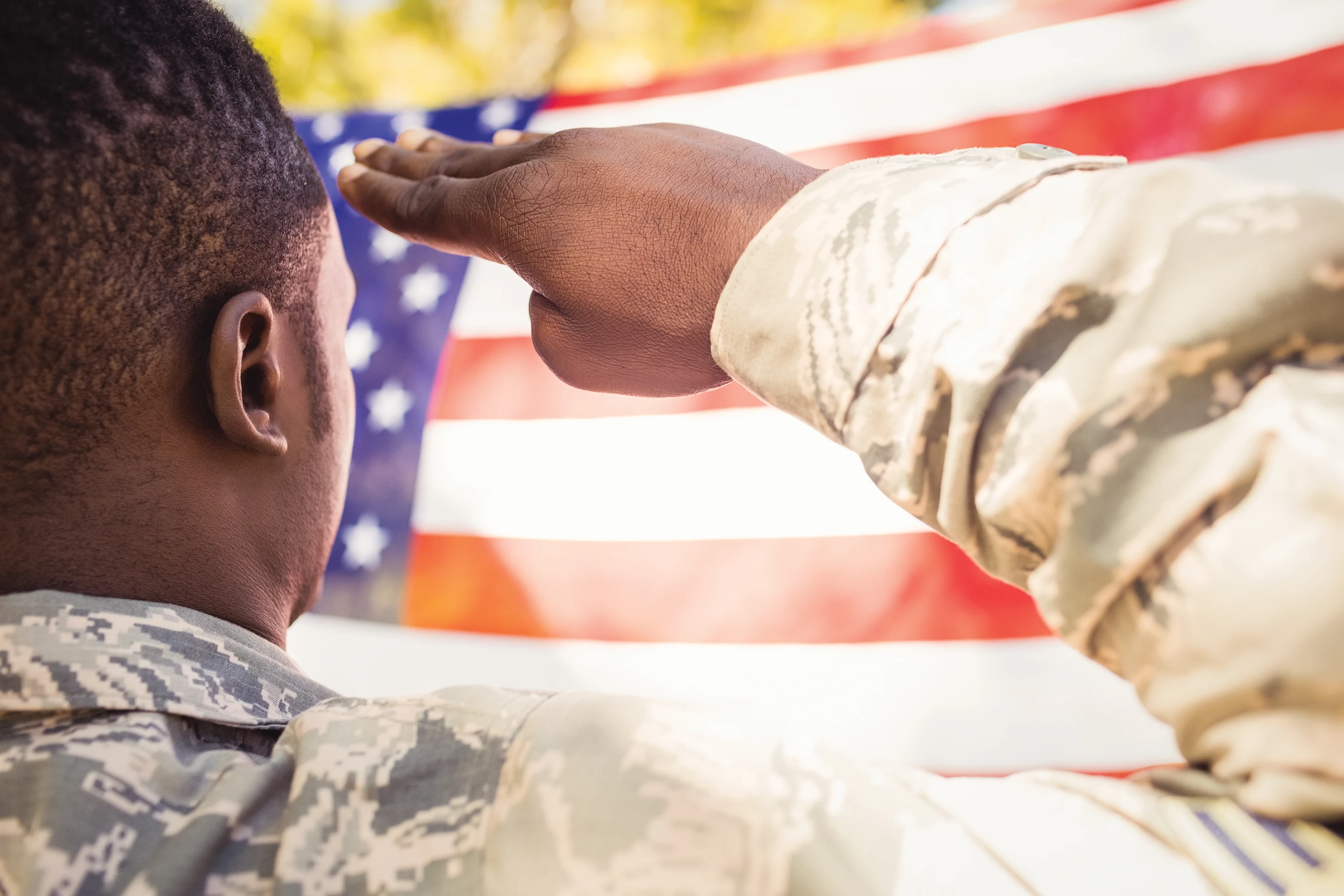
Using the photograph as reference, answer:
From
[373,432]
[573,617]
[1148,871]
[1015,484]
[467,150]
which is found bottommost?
[573,617]

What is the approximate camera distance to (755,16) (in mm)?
6074

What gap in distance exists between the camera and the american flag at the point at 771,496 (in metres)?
1.53

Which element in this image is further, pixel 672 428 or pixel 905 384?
pixel 672 428

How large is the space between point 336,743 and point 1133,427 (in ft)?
1.90

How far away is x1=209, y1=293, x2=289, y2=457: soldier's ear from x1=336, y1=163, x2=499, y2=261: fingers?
0.18 meters

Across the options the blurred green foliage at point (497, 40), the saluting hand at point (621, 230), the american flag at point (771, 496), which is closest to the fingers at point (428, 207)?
the saluting hand at point (621, 230)

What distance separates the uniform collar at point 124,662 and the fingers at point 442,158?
53cm

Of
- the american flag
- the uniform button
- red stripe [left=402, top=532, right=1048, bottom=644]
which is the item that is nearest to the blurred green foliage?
the american flag

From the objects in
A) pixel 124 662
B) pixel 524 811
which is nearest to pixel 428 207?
pixel 124 662

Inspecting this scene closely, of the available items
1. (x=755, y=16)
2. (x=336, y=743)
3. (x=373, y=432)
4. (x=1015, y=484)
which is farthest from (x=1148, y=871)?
(x=755, y=16)

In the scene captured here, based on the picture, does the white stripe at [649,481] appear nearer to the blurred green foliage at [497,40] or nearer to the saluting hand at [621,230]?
the saluting hand at [621,230]

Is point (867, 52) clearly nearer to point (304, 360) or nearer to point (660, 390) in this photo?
point (660, 390)

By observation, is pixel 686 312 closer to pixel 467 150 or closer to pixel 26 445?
pixel 467 150

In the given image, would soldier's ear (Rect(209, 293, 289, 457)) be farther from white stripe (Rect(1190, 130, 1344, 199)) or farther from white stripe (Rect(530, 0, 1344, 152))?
white stripe (Rect(1190, 130, 1344, 199))
